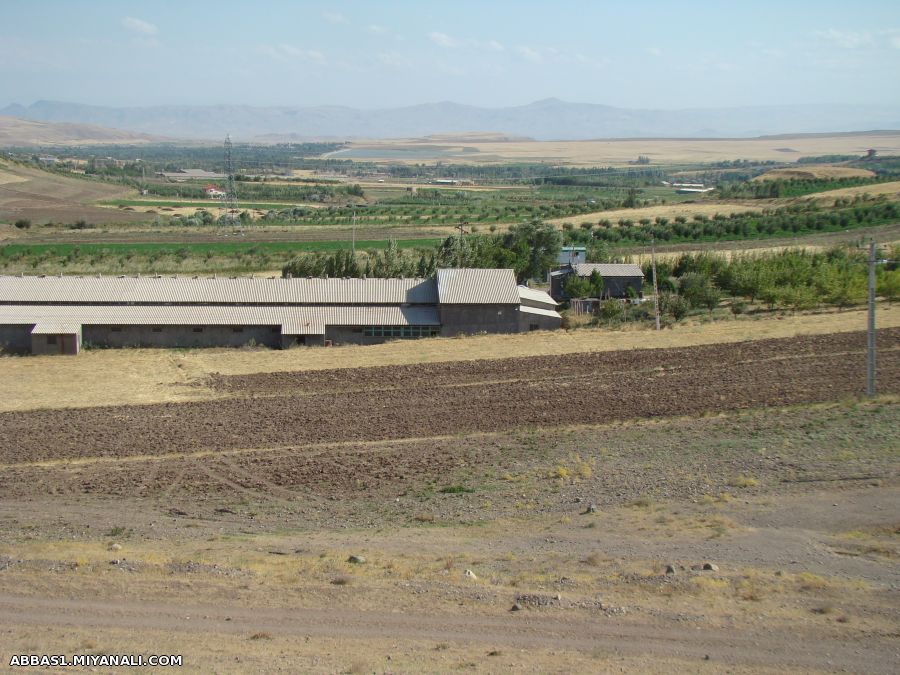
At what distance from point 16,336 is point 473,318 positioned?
1798 cm

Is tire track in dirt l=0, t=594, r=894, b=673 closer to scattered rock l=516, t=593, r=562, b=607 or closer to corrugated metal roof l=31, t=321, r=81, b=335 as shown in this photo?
scattered rock l=516, t=593, r=562, b=607

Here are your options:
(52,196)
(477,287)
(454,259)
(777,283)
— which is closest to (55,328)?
(477,287)

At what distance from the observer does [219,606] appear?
1334cm

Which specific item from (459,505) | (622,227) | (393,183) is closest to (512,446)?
(459,505)

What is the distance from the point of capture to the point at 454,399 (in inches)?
1125

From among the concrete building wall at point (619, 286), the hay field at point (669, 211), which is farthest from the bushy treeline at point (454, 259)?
the hay field at point (669, 211)

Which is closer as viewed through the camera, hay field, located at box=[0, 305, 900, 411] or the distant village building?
hay field, located at box=[0, 305, 900, 411]

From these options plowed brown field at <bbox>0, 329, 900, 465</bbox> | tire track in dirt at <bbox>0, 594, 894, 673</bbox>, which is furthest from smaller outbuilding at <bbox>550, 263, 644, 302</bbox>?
tire track in dirt at <bbox>0, 594, 894, 673</bbox>

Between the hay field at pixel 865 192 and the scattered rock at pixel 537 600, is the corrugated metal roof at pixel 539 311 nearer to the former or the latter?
the scattered rock at pixel 537 600

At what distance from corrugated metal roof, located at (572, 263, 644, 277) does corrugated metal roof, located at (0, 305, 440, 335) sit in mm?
11448

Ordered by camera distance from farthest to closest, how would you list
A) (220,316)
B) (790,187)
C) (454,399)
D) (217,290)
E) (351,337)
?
(790,187)
(217,290)
(351,337)
(220,316)
(454,399)

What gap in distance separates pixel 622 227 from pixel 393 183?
107 metres

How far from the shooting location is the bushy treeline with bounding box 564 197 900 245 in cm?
7750

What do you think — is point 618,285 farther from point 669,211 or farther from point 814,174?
point 814,174
